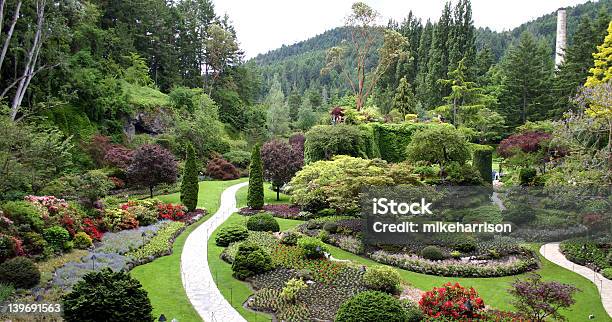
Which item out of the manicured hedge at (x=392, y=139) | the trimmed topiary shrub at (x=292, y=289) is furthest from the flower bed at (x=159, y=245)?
the manicured hedge at (x=392, y=139)

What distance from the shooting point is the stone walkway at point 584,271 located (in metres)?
13.5

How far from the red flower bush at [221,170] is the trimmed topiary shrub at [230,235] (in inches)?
746

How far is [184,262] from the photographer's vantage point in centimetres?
1662

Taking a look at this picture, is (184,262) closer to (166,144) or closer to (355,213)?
(355,213)

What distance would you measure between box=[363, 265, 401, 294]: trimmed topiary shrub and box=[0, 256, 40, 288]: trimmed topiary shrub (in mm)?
9794

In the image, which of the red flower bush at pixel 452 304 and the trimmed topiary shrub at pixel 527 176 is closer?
the red flower bush at pixel 452 304

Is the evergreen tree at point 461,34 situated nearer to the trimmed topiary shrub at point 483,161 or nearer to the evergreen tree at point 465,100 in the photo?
the evergreen tree at point 465,100

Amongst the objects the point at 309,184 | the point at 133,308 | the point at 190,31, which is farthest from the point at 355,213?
the point at 190,31

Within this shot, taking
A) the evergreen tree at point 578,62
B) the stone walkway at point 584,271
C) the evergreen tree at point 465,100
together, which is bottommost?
the stone walkway at point 584,271

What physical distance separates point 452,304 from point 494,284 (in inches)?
176

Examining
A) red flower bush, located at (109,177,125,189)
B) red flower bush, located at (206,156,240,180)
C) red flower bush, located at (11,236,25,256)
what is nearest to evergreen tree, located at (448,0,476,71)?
red flower bush, located at (206,156,240,180)

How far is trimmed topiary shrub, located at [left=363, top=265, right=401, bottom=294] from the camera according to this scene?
530 inches

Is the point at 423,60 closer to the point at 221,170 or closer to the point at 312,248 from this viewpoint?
the point at 221,170

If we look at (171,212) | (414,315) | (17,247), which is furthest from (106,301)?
(171,212)
